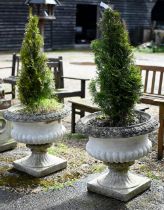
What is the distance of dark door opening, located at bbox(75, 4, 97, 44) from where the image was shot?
26.9 metres

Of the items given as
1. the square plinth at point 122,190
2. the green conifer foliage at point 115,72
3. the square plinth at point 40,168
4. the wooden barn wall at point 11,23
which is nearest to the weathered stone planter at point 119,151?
the square plinth at point 122,190

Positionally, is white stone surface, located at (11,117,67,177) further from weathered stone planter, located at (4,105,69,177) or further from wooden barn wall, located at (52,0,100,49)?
wooden barn wall, located at (52,0,100,49)

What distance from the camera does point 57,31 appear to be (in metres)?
23.4

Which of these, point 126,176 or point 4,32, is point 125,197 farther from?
point 4,32

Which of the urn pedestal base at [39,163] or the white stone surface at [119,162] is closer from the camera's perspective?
the white stone surface at [119,162]

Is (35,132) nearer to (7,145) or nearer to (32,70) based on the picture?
(32,70)

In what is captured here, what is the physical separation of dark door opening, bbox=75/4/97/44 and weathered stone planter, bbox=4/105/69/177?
2209 cm

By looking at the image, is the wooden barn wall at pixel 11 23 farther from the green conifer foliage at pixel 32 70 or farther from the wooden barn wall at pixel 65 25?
the green conifer foliage at pixel 32 70

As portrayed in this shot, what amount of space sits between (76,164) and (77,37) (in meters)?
22.7

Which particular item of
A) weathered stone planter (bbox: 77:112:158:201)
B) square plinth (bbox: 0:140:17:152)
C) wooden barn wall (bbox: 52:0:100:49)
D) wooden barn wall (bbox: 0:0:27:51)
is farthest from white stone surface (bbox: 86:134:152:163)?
wooden barn wall (bbox: 52:0:100:49)

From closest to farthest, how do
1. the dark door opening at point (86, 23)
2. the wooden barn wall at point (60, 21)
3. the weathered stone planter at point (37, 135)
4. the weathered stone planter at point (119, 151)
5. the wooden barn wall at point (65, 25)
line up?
the weathered stone planter at point (119, 151) → the weathered stone planter at point (37, 135) → the wooden barn wall at point (60, 21) → the wooden barn wall at point (65, 25) → the dark door opening at point (86, 23)

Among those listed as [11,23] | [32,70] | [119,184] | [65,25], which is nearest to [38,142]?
[32,70]

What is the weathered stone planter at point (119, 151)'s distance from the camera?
3688 millimetres

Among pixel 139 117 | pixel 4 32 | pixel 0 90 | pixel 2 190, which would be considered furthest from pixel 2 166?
pixel 4 32
